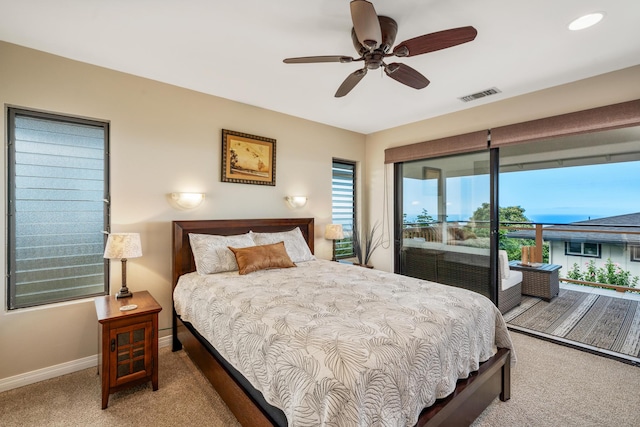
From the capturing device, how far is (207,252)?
2867 mm

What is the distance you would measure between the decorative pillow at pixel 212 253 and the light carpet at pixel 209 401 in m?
0.90

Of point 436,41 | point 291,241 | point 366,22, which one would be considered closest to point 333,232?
point 291,241

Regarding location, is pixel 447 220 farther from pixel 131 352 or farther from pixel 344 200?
pixel 131 352

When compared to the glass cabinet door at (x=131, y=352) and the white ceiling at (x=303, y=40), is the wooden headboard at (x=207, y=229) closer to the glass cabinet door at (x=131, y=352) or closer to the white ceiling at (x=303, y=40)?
the glass cabinet door at (x=131, y=352)

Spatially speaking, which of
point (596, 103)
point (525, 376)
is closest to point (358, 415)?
point (525, 376)

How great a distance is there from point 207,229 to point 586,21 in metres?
3.69

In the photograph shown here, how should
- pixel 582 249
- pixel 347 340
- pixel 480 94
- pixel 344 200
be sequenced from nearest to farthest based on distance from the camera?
1. pixel 347 340
2. pixel 480 94
3. pixel 582 249
4. pixel 344 200

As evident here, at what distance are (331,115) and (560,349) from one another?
380cm

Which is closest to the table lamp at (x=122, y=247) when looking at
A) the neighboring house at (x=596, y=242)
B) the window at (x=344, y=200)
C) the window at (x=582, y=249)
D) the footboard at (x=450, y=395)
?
the footboard at (x=450, y=395)

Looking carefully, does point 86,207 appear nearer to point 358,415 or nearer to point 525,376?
point 358,415

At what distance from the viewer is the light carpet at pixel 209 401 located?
6.29 feet

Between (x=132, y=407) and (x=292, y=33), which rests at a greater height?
(x=292, y=33)

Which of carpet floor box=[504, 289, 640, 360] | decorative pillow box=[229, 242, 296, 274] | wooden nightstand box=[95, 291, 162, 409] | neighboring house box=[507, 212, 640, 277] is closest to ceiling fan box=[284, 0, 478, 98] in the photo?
decorative pillow box=[229, 242, 296, 274]

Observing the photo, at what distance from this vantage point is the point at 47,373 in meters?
2.40
